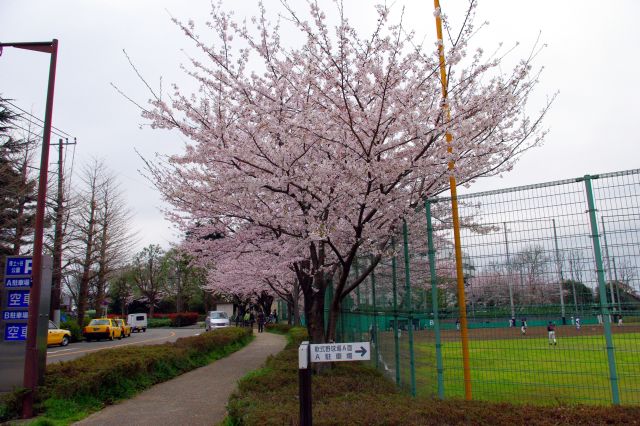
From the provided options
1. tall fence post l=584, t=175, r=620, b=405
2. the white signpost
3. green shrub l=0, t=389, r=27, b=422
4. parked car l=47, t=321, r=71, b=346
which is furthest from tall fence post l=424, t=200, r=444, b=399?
parked car l=47, t=321, r=71, b=346

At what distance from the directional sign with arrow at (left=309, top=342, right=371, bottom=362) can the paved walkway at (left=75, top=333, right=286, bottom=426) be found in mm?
3405

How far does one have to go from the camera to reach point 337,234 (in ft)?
26.9

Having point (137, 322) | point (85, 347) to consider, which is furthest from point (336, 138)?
point (137, 322)

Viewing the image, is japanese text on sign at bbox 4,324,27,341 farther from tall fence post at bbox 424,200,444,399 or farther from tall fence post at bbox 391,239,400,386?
tall fence post at bbox 424,200,444,399

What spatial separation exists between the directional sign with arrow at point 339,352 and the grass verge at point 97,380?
14.8 feet

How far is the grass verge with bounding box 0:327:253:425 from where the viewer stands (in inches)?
301

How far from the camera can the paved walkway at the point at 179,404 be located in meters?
7.43

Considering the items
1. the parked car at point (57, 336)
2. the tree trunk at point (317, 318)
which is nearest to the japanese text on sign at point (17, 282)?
the tree trunk at point (317, 318)

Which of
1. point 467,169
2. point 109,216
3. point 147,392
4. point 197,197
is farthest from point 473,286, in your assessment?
point 109,216

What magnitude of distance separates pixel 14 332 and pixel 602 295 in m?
8.79

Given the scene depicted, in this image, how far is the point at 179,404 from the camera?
338 inches

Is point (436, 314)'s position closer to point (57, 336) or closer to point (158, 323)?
point (57, 336)

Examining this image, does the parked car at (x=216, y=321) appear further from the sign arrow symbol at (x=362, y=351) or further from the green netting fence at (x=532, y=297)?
the sign arrow symbol at (x=362, y=351)

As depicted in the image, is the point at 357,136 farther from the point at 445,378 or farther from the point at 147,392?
the point at 147,392
